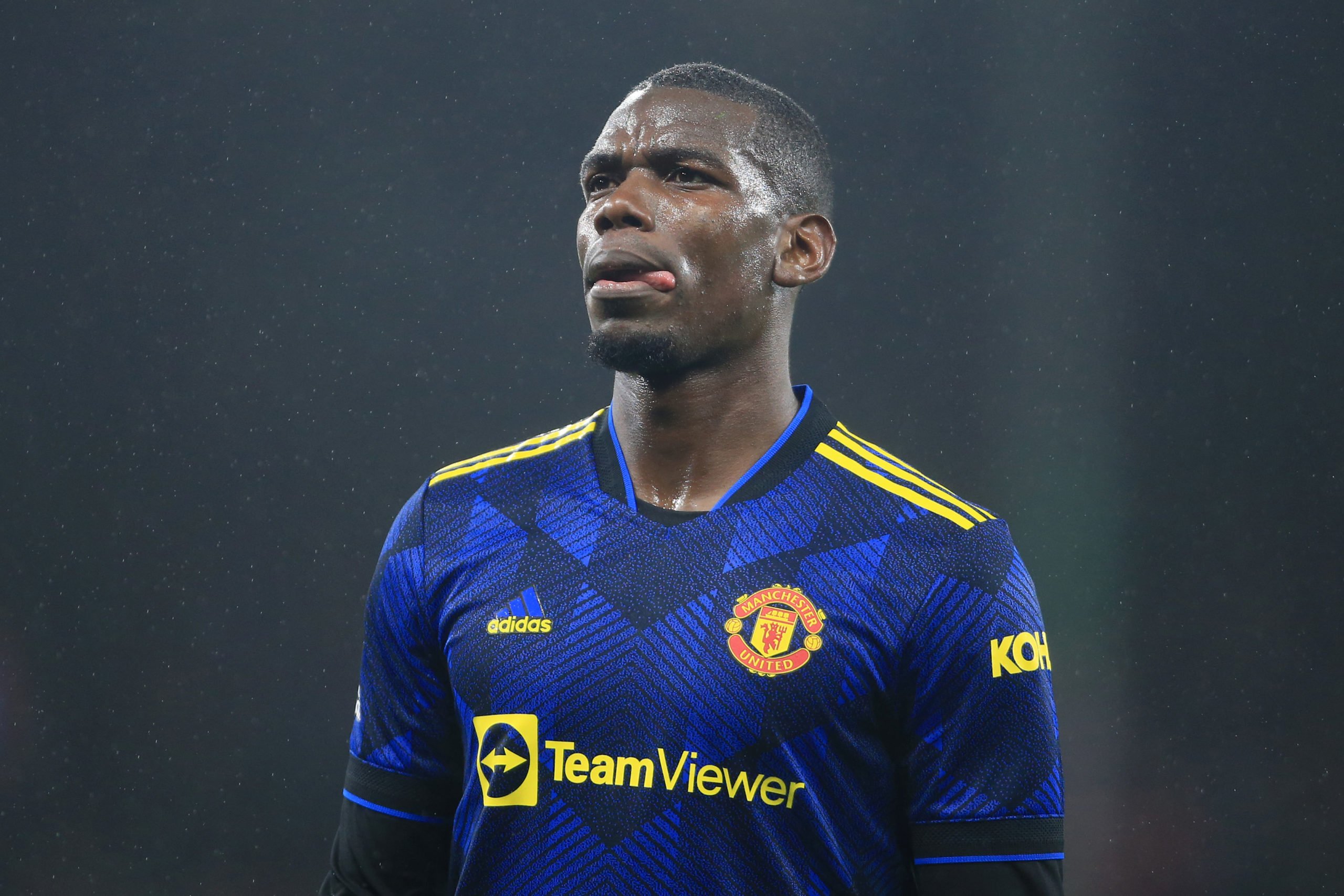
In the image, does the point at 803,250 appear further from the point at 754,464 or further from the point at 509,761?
the point at 509,761

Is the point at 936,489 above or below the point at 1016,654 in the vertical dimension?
above

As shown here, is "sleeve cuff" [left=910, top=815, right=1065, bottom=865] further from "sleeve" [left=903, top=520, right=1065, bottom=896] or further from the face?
the face

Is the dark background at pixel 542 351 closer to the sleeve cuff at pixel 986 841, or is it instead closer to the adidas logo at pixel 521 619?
the adidas logo at pixel 521 619

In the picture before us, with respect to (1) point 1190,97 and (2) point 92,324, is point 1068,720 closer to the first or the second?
(1) point 1190,97

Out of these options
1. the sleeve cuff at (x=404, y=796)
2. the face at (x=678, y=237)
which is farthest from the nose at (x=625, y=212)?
the sleeve cuff at (x=404, y=796)

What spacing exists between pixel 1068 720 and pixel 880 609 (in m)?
1.15

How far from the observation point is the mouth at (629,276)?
1048 millimetres

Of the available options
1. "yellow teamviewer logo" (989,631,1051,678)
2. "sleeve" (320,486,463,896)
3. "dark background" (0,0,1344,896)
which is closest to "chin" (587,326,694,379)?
"sleeve" (320,486,463,896)

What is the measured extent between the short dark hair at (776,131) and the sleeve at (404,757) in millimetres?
441

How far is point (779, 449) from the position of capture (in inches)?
42.4

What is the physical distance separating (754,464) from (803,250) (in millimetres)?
215

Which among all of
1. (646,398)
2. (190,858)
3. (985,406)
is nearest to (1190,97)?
(985,406)

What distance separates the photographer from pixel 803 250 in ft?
3.80

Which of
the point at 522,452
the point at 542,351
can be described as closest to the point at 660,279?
the point at 522,452
